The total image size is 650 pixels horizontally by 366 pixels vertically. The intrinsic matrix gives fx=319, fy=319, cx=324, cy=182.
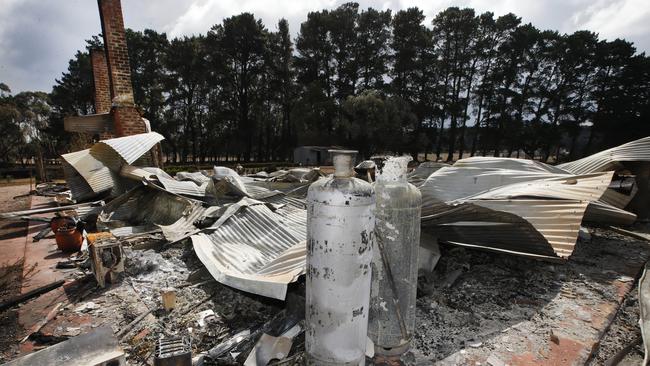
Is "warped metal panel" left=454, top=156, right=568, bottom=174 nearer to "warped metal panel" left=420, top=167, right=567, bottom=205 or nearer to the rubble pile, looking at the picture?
the rubble pile

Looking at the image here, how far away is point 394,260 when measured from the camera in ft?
7.78

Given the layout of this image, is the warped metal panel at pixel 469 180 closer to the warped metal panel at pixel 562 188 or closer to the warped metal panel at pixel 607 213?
the warped metal panel at pixel 562 188

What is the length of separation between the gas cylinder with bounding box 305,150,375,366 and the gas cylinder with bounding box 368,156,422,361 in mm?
308

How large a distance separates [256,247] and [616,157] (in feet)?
23.3

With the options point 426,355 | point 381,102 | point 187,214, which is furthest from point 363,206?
point 381,102

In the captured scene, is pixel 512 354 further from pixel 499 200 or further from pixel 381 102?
pixel 381 102

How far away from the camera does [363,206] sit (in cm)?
195

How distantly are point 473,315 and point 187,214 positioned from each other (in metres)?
4.49

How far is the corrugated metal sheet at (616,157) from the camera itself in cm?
604

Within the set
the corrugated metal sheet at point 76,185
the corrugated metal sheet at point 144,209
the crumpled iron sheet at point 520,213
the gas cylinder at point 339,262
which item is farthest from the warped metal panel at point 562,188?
the corrugated metal sheet at point 76,185

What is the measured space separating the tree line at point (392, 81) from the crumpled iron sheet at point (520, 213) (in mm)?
23822

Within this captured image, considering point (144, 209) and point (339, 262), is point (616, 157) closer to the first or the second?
point (339, 262)

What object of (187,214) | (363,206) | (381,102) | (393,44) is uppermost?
(393,44)

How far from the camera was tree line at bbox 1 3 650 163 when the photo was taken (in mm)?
30156
